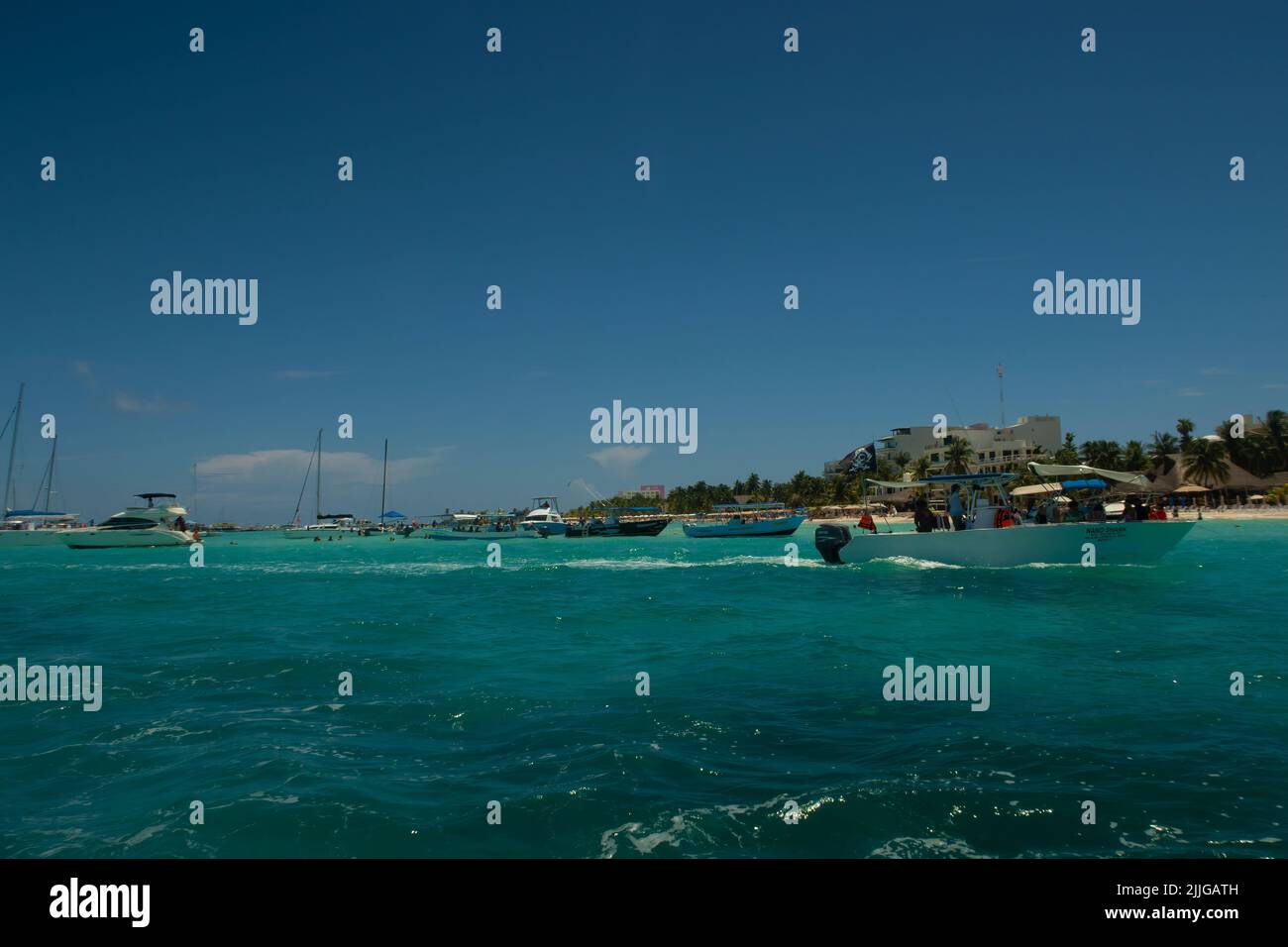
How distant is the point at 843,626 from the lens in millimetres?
19156

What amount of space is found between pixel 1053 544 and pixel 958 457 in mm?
83280

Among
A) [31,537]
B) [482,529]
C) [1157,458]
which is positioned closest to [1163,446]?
[1157,458]

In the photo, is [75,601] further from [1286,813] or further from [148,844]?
[1286,813]

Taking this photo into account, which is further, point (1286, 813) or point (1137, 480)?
point (1137, 480)

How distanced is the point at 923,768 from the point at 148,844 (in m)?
7.59

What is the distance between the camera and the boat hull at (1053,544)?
1173 inches

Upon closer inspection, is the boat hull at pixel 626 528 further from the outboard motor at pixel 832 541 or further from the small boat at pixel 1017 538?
the small boat at pixel 1017 538

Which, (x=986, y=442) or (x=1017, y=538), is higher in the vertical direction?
(x=986, y=442)

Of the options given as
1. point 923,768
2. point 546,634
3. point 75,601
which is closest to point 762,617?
point 546,634

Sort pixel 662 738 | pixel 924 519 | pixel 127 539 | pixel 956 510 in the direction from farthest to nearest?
pixel 127 539 < pixel 924 519 < pixel 956 510 < pixel 662 738

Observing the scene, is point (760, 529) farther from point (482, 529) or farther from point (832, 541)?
point (482, 529)

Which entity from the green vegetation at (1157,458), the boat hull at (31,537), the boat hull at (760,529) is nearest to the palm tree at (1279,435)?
the green vegetation at (1157,458)

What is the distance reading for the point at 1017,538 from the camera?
31438 mm
